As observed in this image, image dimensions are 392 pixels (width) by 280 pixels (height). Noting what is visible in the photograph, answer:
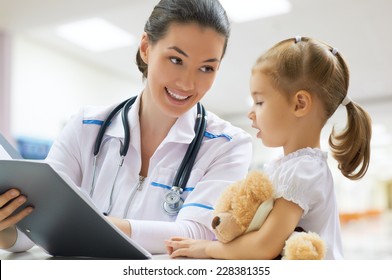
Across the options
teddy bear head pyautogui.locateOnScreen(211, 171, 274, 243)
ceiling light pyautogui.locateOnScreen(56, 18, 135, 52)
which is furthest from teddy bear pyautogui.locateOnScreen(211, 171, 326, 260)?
ceiling light pyautogui.locateOnScreen(56, 18, 135, 52)

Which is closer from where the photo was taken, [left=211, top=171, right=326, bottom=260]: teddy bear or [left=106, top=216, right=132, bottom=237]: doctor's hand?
[left=211, top=171, right=326, bottom=260]: teddy bear

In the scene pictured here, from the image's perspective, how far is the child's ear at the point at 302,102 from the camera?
0.90m

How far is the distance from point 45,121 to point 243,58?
2575 millimetres

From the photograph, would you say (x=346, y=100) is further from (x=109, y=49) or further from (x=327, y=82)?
(x=109, y=49)

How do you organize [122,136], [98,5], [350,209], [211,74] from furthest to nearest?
1. [350,209]
2. [98,5]
3. [122,136]
4. [211,74]

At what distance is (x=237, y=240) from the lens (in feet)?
2.80

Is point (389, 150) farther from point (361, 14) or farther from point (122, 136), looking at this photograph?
point (122, 136)

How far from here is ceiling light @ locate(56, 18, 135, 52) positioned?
5094mm

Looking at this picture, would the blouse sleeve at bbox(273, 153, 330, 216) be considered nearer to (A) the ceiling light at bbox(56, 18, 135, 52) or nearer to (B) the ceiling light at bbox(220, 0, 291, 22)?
(B) the ceiling light at bbox(220, 0, 291, 22)

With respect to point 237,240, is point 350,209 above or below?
below

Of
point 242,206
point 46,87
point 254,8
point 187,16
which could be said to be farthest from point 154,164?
point 46,87

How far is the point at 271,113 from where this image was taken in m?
0.92

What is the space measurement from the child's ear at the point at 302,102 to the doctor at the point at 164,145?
325mm
